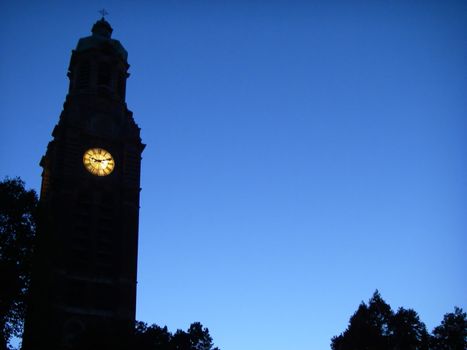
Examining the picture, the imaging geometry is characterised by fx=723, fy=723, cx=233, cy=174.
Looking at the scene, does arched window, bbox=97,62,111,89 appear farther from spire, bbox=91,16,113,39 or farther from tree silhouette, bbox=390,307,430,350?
tree silhouette, bbox=390,307,430,350

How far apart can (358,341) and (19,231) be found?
34343 millimetres

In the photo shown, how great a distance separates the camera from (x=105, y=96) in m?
83.2

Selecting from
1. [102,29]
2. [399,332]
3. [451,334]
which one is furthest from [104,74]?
[451,334]

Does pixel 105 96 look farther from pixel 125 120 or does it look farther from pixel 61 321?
pixel 61 321

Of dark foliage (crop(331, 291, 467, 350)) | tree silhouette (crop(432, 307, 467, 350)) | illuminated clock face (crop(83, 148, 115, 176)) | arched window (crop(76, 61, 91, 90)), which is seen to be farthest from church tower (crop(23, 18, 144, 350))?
tree silhouette (crop(432, 307, 467, 350))

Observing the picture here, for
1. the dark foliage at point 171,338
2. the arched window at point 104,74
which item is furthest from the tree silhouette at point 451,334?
the arched window at point 104,74

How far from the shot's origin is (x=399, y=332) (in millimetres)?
73500

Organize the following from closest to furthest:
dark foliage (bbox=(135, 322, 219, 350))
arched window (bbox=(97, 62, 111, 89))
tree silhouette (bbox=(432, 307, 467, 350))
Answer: dark foliage (bbox=(135, 322, 219, 350)) → tree silhouette (bbox=(432, 307, 467, 350)) → arched window (bbox=(97, 62, 111, 89))

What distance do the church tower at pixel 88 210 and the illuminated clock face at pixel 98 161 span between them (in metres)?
0.11

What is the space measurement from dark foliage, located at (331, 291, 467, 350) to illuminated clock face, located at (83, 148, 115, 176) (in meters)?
30.3

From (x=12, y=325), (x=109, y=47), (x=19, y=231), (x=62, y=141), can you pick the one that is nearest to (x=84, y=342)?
(x=12, y=325)

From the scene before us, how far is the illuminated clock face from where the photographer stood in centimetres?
7669

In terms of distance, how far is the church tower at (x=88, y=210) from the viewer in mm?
66750

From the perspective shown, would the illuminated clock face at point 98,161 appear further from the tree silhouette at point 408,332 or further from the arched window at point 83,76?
the tree silhouette at point 408,332
